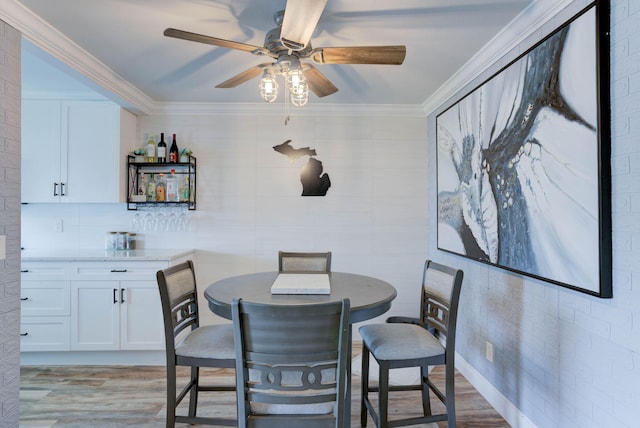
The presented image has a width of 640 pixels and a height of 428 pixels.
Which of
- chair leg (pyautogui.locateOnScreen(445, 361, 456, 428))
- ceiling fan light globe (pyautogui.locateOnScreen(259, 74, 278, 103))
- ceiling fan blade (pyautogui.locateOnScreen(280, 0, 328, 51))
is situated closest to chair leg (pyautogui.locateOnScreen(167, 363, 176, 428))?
chair leg (pyautogui.locateOnScreen(445, 361, 456, 428))

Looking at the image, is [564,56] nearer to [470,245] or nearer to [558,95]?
[558,95]

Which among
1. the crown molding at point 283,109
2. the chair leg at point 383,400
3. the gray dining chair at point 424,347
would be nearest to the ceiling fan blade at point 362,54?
the gray dining chair at point 424,347

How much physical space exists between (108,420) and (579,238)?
2.80 meters

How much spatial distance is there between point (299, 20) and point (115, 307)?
2.72m

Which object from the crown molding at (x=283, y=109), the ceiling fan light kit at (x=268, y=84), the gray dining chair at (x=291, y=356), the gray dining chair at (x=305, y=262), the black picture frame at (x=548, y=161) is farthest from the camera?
the crown molding at (x=283, y=109)

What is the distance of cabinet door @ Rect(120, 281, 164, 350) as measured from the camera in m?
2.97

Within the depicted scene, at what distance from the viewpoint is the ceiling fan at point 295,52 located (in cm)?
150

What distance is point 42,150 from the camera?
3227 mm

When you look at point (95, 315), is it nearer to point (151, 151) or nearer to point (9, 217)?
point (9, 217)

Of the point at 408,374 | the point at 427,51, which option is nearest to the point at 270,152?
the point at 427,51

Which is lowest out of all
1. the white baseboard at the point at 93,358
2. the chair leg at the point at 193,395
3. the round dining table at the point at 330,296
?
the white baseboard at the point at 93,358

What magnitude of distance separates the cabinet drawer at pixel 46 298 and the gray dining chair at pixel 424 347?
8.19 feet

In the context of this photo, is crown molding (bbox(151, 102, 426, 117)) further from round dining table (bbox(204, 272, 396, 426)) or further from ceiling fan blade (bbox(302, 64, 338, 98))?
round dining table (bbox(204, 272, 396, 426))

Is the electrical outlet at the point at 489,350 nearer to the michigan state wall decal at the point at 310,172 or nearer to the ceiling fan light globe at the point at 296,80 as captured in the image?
the michigan state wall decal at the point at 310,172
